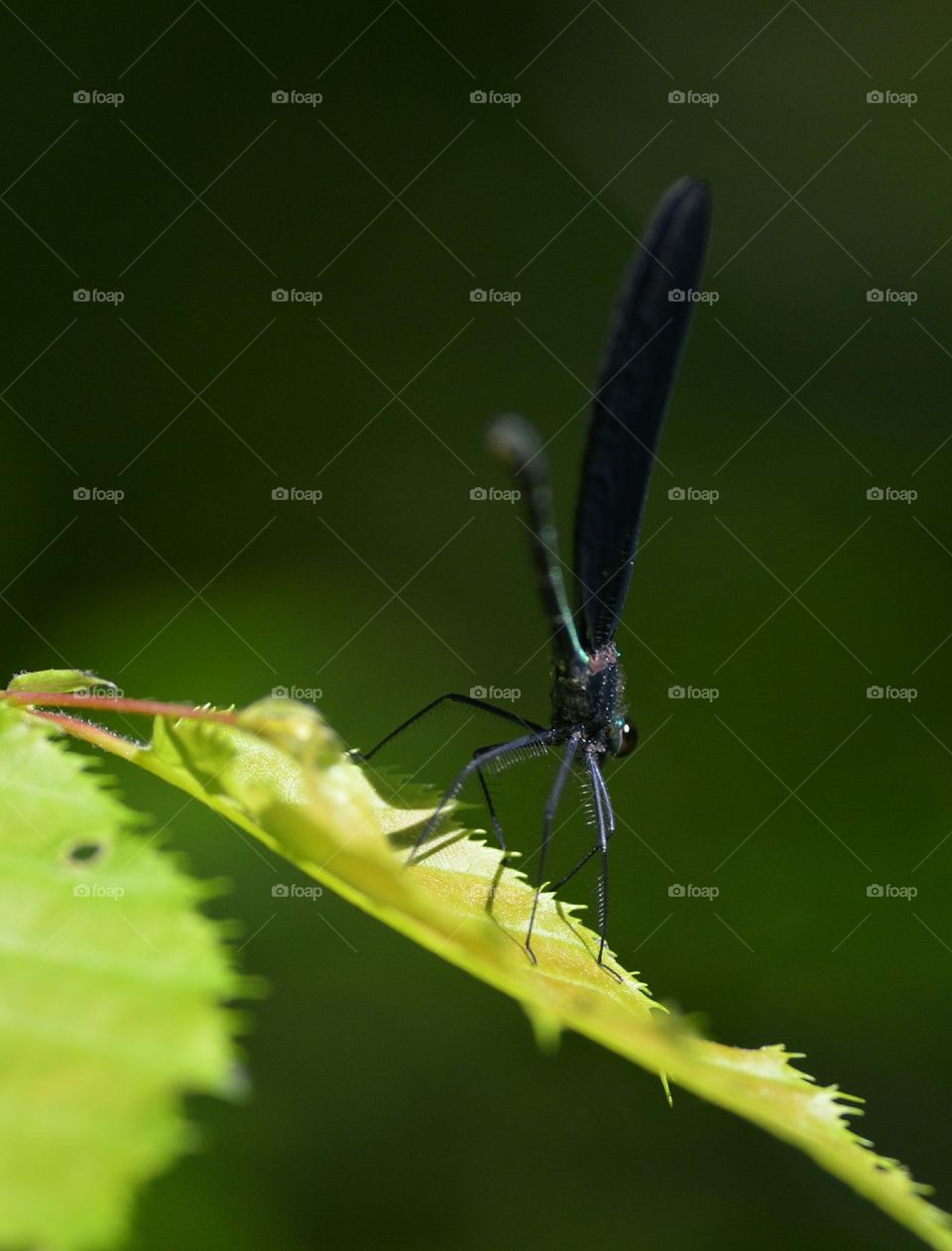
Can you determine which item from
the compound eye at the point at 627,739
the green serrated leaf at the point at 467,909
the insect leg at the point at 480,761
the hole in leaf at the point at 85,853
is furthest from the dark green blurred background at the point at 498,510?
the hole in leaf at the point at 85,853

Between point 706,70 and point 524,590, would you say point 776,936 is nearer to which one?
point 524,590

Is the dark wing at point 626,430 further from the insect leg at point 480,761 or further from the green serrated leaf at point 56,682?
the green serrated leaf at point 56,682

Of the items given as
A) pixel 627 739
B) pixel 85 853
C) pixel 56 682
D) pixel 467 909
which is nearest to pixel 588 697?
pixel 627 739

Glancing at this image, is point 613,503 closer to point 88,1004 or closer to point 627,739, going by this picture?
point 627,739

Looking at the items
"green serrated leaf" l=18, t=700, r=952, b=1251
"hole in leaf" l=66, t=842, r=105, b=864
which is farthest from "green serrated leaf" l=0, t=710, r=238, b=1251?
"green serrated leaf" l=18, t=700, r=952, b=1251

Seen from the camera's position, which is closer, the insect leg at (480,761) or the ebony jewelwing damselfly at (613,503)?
Answer: the insect leg at (480,761)

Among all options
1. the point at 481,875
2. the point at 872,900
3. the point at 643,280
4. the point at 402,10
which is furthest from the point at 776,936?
the point at 402,10

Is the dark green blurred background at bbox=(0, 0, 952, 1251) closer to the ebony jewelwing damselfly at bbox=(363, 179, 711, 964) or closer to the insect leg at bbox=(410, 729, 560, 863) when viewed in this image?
the ebony jewelwing damselfly at bbox=(363, 179, 711, 964)
